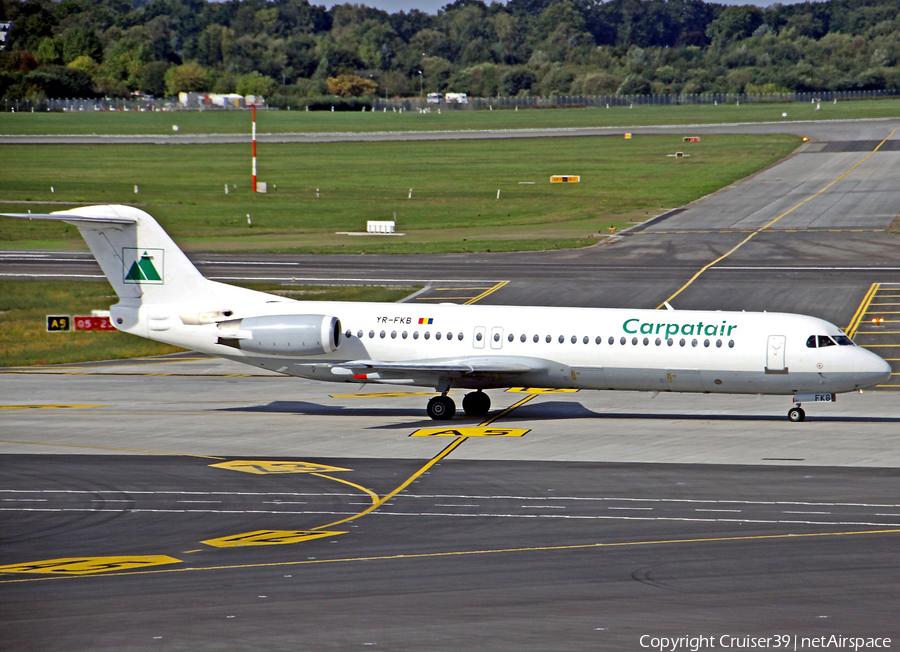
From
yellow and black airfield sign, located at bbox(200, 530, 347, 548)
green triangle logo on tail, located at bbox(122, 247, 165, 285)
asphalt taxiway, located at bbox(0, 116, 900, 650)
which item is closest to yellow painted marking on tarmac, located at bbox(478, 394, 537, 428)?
asphalt taxiway, located at bbox(0, 116, 900, 650)

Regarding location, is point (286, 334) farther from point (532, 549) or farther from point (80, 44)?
point (80, 44)

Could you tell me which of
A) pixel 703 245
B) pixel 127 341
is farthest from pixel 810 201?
pixel 127 341

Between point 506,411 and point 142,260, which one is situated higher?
point 142,260

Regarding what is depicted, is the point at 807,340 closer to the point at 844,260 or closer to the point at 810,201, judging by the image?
the point at 844,260

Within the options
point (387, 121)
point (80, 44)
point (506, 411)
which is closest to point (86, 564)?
point (506, 411)

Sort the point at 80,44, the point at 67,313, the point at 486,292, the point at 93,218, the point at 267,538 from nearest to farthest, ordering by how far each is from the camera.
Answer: the point at 267,538
the point at 93,218
the point at 67,313
the point at 486,292
the point at 80,44

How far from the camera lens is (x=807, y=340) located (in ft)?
115

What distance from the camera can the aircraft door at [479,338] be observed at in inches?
1474

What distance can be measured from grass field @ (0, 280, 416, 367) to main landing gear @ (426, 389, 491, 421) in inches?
804

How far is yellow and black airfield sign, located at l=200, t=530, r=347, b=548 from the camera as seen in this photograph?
23.2m

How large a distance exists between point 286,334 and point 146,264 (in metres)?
5.93

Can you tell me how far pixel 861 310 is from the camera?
179 feet

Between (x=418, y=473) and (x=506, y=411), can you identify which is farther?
(x=506, y=411)

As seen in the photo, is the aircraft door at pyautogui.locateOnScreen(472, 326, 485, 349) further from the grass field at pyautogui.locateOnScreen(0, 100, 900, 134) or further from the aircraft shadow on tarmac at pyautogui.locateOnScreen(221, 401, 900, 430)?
the grass field at pyautogui.locateOnScreen(0, 100, 900, 134)
